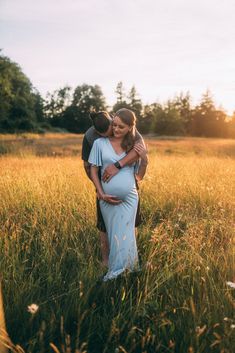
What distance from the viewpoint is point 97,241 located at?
13.1ft

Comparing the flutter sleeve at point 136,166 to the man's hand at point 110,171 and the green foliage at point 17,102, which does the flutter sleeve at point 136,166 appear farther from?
the green foliage at point 17,102

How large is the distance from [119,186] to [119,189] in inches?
1.0

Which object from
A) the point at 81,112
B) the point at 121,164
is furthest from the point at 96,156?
the point at 81,112

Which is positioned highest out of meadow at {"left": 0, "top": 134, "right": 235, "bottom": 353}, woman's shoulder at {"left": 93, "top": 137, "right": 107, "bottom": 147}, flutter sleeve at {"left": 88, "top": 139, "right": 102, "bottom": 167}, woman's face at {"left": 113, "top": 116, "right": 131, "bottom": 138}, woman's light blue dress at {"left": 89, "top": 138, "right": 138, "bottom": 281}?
woman's face at {"left": 113, "top": 116, "right": 131, "bottom": 138}

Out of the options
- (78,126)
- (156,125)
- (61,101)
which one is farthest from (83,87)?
(156,125)

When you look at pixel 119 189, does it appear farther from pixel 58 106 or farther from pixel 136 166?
pixel 58 106

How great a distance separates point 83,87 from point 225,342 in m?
87.6

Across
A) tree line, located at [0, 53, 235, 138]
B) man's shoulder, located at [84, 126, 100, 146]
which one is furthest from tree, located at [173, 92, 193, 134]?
man's shoulder, located at [84, 126, 100, 146]

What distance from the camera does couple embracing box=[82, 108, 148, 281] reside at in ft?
10.7

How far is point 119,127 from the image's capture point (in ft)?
10.6

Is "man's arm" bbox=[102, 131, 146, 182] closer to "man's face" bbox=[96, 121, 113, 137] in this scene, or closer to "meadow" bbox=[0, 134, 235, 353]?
"man's face" bbox=[96, 121, 113, 137]

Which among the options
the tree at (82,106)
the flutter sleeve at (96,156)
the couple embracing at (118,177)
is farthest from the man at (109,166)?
the tree at (82,106)

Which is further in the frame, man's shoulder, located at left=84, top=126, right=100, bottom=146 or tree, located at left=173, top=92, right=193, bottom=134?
tree, located at left=173, top=92, right=193, bottom=134

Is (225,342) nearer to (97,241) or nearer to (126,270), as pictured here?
(126,270)
